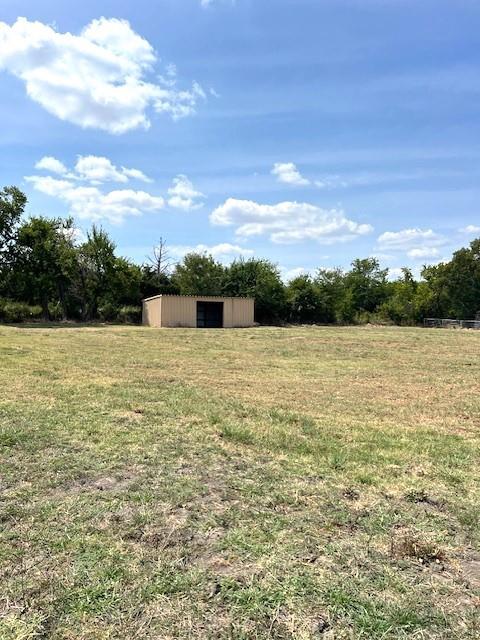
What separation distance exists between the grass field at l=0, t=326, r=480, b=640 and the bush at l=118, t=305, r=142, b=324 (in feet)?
94.2

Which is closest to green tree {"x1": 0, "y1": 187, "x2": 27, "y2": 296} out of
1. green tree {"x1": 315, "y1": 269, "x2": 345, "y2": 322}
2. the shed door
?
the shed door

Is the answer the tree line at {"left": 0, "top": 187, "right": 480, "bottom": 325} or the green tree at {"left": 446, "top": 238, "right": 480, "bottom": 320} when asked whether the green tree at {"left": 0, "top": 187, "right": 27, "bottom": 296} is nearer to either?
the tree line at {"left": 0, "top": 187, "right": 480, "bottom": 325}

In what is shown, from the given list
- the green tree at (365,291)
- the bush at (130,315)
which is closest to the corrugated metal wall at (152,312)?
the bush at (130,315)

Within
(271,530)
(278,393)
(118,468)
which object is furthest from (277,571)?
(278,393)

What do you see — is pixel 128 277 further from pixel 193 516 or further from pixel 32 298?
pixel 193 516

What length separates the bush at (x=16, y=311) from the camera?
30109 millimetres

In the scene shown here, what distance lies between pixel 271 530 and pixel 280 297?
36021 millimetres

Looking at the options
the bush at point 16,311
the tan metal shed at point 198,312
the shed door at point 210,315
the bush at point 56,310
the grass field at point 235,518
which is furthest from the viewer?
the bush at point 56,310

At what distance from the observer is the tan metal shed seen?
100 feet

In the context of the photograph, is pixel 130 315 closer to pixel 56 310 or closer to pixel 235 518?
pixel 56 310

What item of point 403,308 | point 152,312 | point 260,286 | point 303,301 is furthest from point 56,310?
point 403,308

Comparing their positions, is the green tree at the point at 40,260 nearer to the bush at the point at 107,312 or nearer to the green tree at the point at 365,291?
the bush at the point at 107,312

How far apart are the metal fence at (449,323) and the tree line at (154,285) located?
1429 mm

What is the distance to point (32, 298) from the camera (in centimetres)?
3247
